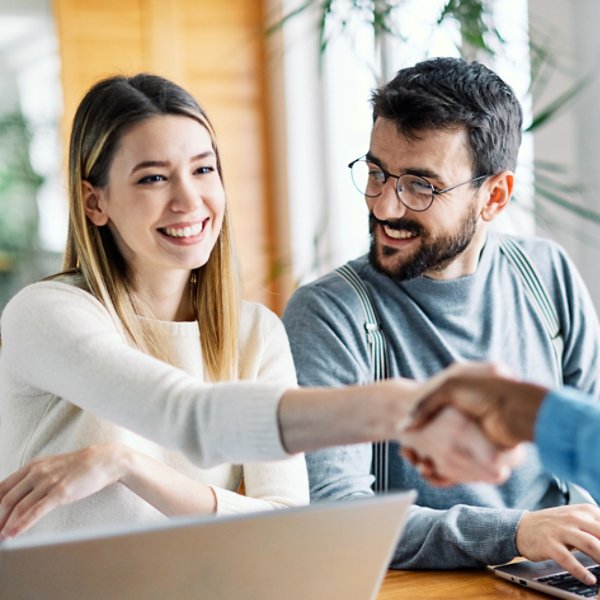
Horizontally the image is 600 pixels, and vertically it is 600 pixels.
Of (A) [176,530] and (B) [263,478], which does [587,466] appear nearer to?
(A) [176,530]

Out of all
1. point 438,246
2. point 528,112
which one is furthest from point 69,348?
point 528,112

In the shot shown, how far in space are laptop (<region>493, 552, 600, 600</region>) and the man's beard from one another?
0.58 meters

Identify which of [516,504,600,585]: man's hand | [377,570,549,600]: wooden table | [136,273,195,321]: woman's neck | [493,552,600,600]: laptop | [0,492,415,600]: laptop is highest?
[136,273,195,321]: woman's neck

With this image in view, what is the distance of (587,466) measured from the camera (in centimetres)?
93

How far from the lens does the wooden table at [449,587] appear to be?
1.45 meters

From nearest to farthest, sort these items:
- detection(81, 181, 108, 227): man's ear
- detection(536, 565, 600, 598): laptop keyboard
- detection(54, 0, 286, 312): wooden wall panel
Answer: detection(536, 565, 600, 598): laptop keyboard < detection(81, 181, 108, 227): man's ear < detection(54, 0, 286, 312): wooden wall panel

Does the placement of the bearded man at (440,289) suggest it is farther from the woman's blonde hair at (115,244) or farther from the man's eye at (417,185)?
the woman's blonde hair at (115,244)

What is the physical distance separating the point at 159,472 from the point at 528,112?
1.70 meters

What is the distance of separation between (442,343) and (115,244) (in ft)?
1.97

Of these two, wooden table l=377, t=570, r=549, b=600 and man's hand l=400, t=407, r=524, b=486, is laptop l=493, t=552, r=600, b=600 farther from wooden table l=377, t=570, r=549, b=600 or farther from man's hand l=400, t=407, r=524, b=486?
man's hand l=400, t=407, r=524, b=486

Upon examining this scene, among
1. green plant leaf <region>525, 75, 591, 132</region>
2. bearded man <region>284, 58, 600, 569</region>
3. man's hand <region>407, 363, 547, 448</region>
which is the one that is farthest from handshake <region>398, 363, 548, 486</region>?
green plant leaf <region>525, 75, 591, 132</region>

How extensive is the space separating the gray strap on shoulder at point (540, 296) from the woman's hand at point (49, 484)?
95 centimetres

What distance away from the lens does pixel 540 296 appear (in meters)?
2.07

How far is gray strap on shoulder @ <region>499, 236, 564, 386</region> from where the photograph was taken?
6.73 ft
